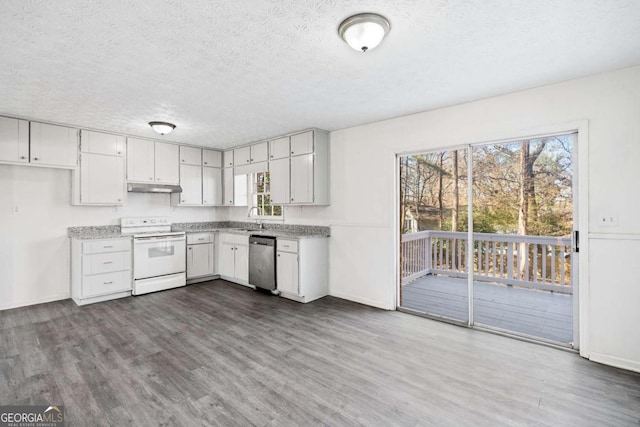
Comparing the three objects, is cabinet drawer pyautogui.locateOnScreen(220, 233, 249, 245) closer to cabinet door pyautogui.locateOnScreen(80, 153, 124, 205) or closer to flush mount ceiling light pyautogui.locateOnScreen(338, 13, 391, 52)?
cabinet door pyautogui.locateOnScreen(80, 153, 124, 205)

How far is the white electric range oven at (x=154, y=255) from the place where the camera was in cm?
473

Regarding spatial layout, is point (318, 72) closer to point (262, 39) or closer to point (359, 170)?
point (262, 39)

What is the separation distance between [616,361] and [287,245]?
143 inches

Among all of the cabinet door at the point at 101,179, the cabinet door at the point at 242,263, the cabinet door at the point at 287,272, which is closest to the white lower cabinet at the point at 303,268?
the cabinet door at the point at 287,272

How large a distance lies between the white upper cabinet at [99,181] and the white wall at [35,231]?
28 centimetres

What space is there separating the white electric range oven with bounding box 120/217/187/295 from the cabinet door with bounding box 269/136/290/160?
2.06 m

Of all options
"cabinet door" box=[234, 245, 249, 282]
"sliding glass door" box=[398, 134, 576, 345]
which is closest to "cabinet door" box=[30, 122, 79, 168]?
"cabinet door" box=[234, 245, 249, 282]

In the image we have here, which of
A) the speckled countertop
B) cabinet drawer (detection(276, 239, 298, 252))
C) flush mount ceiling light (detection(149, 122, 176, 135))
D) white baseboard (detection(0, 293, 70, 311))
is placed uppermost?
flush mount ceiling light (detection(149, 122, 176, 135))

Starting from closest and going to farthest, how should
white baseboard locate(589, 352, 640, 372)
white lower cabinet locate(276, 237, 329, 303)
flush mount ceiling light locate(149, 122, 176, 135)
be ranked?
white baseboard locate(589, 352, 640, 372)
flush mount ceiling light locate(149, 122, 176, 135)
white lower cabinet locate(276, 237, 329, 303)

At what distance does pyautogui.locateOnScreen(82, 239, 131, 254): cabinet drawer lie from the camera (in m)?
4.31

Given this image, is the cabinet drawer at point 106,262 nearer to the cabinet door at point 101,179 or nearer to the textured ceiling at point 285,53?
the cabinet door at point 101,179

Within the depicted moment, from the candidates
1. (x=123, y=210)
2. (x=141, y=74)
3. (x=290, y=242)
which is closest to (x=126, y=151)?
(x=123, y=210)

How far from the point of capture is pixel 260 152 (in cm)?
535

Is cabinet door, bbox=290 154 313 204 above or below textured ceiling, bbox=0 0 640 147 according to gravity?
below
